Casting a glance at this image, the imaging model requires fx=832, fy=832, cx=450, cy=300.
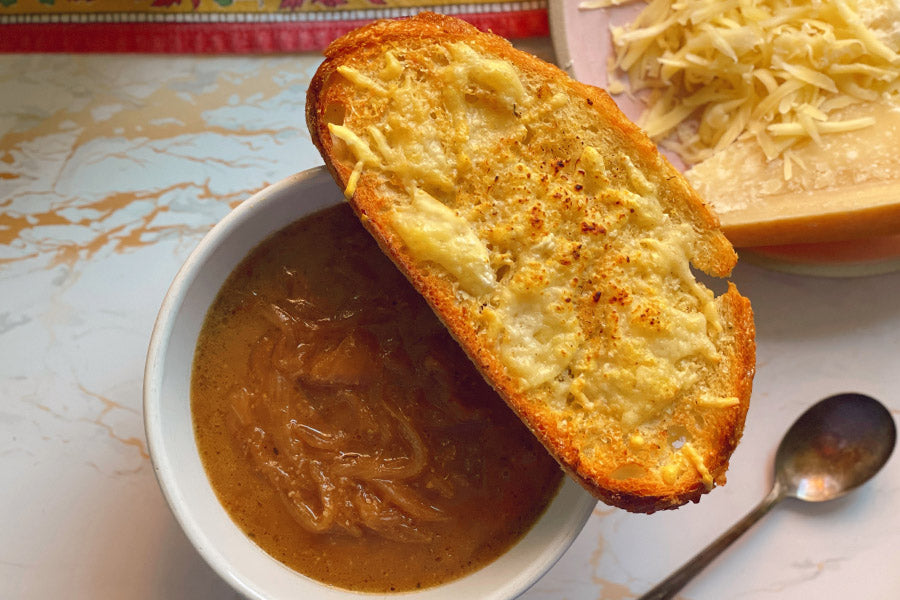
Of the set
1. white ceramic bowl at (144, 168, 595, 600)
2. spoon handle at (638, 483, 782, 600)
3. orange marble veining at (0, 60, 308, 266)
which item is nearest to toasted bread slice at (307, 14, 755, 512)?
white ceramic bowl at (144, 168, 595, 600)

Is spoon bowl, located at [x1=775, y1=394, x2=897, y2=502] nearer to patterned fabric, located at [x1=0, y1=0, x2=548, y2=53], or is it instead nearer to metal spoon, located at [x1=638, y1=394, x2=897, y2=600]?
metal spoon, located at [x1=638, y1=394, x2=897, y2=600]

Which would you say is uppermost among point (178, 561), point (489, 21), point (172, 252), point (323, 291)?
point (489, 21)

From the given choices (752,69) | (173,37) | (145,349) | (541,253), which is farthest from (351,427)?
(752,69)

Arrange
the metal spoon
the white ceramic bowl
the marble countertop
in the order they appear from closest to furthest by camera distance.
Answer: the white ceramic bowl
the marble countertop
the metal spoon

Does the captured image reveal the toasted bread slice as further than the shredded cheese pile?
No

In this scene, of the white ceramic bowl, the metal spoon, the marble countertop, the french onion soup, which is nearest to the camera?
the white ceramic bowl

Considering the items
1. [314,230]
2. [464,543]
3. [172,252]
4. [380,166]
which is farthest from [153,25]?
[464,543]

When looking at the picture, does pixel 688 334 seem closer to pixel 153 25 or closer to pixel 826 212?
pixel 826 212
